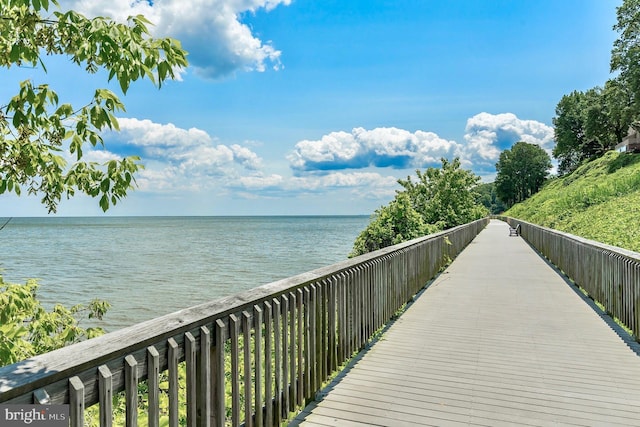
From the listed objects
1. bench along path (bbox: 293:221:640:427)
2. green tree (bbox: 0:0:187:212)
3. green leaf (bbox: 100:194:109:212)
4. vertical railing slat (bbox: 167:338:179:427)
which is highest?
green tree (bbox: 0:0:187:212)

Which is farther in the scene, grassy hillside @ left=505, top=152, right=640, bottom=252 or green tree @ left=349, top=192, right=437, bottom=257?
green tree @ left=349, top=192, right=437, bottom=257

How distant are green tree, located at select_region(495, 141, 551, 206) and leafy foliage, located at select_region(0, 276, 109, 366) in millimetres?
99495

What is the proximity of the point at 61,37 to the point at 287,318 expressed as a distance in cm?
239

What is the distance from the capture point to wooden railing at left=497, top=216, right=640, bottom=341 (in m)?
5.70

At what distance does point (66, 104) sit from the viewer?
3152 mm

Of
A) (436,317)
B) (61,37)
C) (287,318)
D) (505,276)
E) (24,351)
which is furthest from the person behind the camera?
(505,276)

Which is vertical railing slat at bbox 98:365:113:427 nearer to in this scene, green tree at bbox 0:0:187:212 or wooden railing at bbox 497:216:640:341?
green tree at bbox 0:0:187:212

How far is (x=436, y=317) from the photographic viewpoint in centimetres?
690

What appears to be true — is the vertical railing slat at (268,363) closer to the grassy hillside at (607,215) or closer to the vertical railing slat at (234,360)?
the vertical railing slat at (234,360)

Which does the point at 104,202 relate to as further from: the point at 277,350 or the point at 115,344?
the point at 115,344

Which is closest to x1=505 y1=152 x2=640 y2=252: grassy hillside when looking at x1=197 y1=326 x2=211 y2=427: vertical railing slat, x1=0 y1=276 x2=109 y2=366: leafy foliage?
x1=197 y1=326 x2=211 y2=427: vertical railing slat

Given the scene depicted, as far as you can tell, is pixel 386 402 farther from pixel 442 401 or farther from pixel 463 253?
pixel 463 253

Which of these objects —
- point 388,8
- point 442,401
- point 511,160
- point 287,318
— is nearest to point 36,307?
point 287,318

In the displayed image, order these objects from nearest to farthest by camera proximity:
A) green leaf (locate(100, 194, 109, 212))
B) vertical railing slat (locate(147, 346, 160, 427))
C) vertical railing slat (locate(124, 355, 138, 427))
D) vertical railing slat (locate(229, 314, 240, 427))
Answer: vertical railing slat (locate(124, 355, 138, 427)) → vertical railing slat (locate(147, 346, 160, 427)) → vertical railing slat (locate(229, 314, 240, 427)) → green leaf (locate(100, 194, 109, 212))
